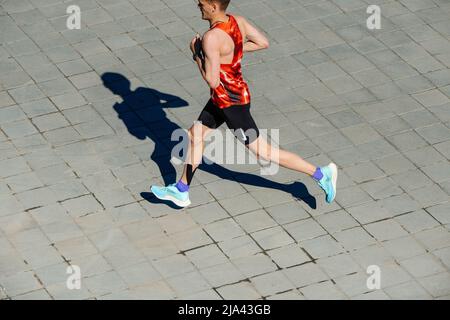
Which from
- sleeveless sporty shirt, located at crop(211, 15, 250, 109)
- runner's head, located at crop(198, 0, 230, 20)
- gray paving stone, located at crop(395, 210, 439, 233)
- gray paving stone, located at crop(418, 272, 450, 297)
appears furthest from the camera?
gray paving stone, located at crop(395, 210, 439, 233)

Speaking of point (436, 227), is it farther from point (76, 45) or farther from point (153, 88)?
point (76, 45)

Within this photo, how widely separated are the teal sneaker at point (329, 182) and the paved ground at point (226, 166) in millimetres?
185

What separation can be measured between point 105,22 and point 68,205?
3784 millimetres

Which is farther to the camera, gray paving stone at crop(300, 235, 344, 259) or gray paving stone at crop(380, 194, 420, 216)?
gray paving stone at crop(380, 194, 420, 216)

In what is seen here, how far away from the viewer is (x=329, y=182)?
10.4 meters

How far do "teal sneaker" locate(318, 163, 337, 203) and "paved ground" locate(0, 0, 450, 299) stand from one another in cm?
19

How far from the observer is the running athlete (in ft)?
31.3

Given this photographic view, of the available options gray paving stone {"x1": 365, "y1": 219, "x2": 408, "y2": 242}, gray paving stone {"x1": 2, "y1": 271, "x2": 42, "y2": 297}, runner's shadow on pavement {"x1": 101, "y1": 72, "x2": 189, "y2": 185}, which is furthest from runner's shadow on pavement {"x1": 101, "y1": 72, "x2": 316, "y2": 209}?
gray paving stone {"x1": 2, "y1": 271, "x2": 42, "y2": 297}

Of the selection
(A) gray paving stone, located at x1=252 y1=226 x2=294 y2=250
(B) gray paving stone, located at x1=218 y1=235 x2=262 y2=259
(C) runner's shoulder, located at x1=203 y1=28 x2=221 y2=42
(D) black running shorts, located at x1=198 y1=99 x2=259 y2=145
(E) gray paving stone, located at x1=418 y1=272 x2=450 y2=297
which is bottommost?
(B) gray paving stone, located at x1=218 y1=235 x2=262 y2=259

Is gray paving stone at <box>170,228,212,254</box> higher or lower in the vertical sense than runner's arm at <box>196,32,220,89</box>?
lower

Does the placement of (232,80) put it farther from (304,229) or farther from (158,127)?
(158,127)

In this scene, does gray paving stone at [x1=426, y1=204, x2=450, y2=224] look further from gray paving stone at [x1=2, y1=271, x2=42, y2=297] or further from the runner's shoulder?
gray paving stone at [x1=2, y1=271, x2=42, y2=297]

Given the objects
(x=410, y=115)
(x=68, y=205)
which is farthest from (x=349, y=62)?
(x=68, y=205)

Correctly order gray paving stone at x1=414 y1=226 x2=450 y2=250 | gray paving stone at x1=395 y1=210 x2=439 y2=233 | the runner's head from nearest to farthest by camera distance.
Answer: the runner's head, gray paving stone at x1=414 y1=226 x2=450 y2=250, gray paving stone at x1=395 y1=210 x2=439 y2=233
